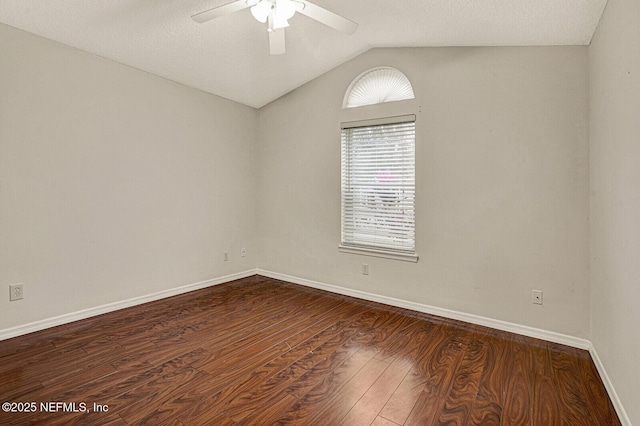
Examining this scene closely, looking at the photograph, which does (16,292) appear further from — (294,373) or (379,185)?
(379,185)

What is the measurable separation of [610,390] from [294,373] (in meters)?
1.87

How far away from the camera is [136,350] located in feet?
8.05

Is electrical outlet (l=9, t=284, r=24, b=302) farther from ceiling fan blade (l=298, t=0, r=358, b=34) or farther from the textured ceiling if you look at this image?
ceiling fan blade (l=298, t=0, r=358, b=34)

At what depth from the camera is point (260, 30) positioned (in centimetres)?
292

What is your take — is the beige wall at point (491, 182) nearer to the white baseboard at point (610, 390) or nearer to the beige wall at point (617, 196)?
the beige wall at point (617, 196)

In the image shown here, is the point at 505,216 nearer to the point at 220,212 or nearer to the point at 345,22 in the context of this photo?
the point at 345,22

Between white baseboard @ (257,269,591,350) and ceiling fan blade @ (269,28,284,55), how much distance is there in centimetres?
258

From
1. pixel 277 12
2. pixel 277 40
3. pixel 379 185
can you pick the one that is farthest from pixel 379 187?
pixel 277 12

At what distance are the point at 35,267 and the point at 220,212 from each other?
1.91 meters

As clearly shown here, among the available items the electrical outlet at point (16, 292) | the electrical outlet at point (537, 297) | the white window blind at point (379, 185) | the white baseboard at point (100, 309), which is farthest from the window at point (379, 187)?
the electrical outlet at point (16, 292)

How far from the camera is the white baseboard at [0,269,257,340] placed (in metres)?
2.66

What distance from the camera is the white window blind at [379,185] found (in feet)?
11.2

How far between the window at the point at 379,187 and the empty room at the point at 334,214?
0.03m

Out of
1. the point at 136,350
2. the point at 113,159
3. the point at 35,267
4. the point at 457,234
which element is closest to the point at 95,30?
the point at 113,159
